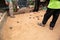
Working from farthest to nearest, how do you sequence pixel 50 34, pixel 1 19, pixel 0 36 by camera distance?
pixel 1 19 < pixel 50 34 < pixel 0 36

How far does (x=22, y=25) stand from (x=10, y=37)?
0.59 meters

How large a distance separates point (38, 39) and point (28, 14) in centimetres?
136

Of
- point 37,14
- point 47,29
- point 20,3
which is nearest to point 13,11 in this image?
point 20,3

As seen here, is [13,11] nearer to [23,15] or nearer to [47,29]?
[23,15]

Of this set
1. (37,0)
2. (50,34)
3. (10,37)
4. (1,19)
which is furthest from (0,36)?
(37,0)

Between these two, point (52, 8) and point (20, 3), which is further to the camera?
point (20, 3)

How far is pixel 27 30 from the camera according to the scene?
11.0 feet

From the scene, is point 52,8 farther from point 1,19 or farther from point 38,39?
point 1,19

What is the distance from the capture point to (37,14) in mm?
4250

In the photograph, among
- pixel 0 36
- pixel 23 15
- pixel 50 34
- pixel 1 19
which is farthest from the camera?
pixel 23 15

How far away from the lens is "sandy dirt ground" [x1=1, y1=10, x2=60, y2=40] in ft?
10.1

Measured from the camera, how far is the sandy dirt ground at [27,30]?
10.1 feet

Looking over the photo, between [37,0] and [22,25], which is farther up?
[37,0]

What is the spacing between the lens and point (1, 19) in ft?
11.5
